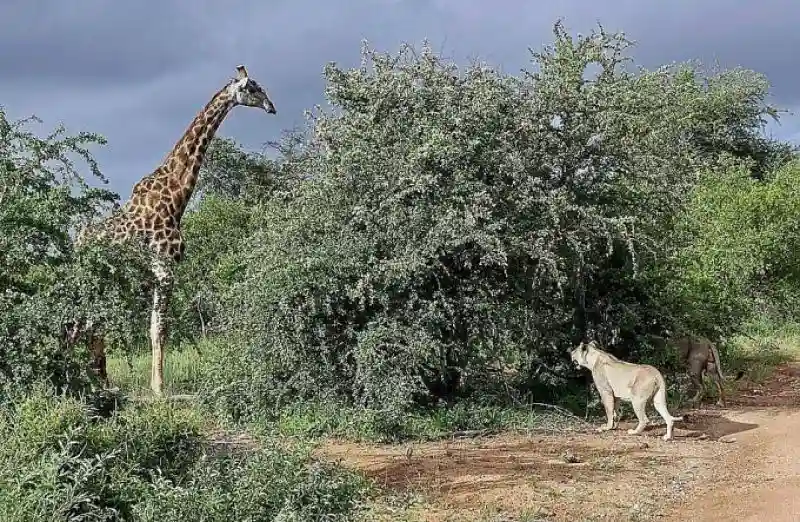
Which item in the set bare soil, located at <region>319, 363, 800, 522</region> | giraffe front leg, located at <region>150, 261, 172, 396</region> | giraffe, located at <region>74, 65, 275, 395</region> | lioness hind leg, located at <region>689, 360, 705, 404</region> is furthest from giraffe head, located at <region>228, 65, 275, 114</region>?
lioness hind leg, located at <region>689, 360, 705, 404</region>

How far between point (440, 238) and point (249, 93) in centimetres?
374

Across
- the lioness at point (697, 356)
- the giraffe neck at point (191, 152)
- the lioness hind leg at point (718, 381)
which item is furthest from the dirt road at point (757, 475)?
the giraffe neck at point (191, 152)

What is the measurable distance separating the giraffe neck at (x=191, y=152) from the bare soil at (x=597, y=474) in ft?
13.0

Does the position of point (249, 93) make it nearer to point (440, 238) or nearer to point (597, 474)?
point (440, 238)

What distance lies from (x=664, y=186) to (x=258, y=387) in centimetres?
573

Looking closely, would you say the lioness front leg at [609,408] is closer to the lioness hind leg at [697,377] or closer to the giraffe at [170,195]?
the lioness hind leg at [697,377]

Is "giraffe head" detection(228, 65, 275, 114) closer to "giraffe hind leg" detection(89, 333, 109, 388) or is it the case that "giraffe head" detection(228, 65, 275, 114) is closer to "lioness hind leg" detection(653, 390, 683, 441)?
"giraffe hind leg" detection(89, 333, 109, 388)

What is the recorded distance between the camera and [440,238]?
9.76m

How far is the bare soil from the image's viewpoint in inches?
272

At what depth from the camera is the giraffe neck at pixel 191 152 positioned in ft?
37.6

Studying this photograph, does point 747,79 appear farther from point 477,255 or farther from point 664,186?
point 477,255

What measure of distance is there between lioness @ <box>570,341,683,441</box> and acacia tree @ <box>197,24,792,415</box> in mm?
742

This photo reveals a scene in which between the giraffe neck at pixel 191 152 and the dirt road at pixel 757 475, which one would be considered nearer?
the dirt road at pixel 757 475

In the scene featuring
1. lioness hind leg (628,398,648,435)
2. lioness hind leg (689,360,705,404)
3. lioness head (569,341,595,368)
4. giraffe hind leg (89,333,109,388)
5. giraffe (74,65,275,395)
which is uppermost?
giraffe (74,65,275,395)
